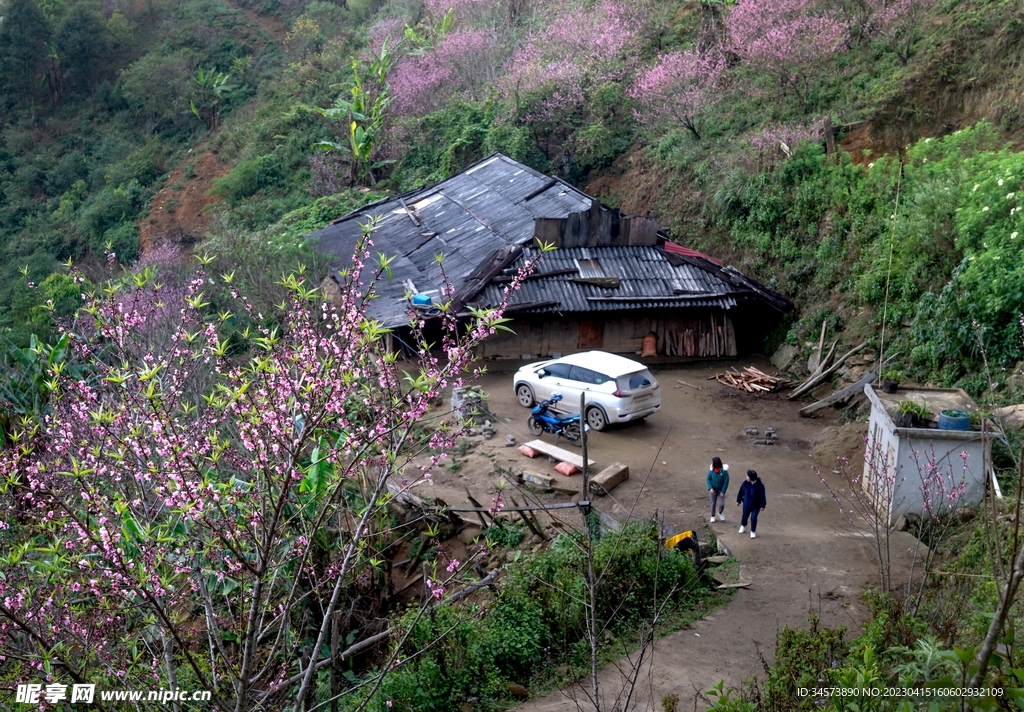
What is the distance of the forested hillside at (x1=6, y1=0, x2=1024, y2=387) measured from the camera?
57.3 feet

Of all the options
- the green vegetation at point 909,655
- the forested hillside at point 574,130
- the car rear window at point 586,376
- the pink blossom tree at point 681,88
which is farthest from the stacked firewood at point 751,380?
the pink blossom tree at point 681,88

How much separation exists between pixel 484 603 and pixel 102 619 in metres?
5.75

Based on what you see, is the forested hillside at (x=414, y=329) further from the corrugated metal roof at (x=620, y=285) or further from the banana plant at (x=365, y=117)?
the corrugated metal roof at (x=620, y=285)

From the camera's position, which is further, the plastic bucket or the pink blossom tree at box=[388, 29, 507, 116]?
the pink blossom tree at box=[388, 29, 507, 116]

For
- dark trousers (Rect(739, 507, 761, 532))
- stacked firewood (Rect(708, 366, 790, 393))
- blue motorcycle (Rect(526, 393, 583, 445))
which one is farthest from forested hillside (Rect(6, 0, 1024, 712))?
blue motorcycle (Rect(526, 393, 583, 445))

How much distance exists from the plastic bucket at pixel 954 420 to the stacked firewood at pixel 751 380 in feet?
22.2

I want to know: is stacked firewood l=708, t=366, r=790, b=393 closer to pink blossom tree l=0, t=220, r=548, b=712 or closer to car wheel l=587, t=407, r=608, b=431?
car wheel l=587, t=407, r=608, b=431

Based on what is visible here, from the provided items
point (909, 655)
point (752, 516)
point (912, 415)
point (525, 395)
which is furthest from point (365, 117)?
point (909, 655)

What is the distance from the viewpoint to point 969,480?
1182 centimetres

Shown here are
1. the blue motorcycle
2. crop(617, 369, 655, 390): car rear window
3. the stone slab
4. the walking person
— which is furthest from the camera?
crop(617, 369, 655, 390): car rear window

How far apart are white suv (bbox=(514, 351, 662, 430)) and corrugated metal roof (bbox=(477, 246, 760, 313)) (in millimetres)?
2866

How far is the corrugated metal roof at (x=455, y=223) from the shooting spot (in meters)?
20.8

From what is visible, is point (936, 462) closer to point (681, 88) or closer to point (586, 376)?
point (586, 376)

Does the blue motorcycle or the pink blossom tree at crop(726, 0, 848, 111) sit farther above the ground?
the pink blossom tree at crop(726, 0, 848, 111)
